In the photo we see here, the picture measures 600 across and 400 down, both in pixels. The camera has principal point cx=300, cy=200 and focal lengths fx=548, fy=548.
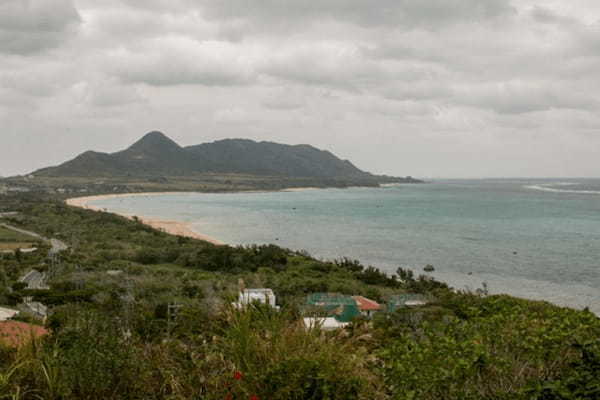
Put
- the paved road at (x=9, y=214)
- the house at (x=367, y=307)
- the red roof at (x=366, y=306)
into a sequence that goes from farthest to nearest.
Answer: the paved road at (x=9, y=214) → the red roof at (x=366, y=306) → the house at (x=367, y=307)

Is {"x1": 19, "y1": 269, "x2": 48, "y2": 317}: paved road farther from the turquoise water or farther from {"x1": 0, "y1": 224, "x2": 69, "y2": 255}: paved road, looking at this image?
the turquoise water

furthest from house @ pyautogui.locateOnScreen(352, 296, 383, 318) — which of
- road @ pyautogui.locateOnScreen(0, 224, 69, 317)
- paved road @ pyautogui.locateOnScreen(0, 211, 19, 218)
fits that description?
paved road @ pyautogui.locateOnScreen(0, 211, 19, 218)

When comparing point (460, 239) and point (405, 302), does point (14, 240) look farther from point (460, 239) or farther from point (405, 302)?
point (460, 239)

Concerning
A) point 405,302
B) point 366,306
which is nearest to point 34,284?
point 366,306

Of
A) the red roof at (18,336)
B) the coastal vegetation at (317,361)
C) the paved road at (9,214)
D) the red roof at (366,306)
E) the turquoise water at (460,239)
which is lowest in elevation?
Result: the turquoise water at (460,239)

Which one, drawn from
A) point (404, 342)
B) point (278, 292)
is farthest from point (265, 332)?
point (278, 292)

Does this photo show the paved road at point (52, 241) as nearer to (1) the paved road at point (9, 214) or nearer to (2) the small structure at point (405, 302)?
(1) the paved road at point (9, 214)

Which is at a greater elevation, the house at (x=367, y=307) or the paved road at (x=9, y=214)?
the paved road at (x=9, y=214)

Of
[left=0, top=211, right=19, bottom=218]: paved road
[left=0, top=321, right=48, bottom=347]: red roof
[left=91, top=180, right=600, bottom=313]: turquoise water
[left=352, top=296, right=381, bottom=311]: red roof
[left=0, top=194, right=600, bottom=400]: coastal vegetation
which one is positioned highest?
[left=0, top=194, right=600, bottom=400]: coastal vegetation

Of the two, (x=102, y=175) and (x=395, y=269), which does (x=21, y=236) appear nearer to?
(x=395, y=269)

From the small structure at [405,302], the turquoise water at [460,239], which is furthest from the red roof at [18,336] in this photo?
the turquoise water at [460,239]

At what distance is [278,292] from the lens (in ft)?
79.1

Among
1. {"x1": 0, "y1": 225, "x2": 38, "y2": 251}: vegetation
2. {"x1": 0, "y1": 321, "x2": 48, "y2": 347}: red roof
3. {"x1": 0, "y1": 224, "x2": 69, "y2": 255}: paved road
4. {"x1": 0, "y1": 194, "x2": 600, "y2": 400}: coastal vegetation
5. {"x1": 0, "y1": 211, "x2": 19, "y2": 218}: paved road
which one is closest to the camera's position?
{"x1": 0, "y1": 194, "x2": 600, "y2": 400}: coastal vegetation

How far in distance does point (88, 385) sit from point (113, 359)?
0.22 meters
